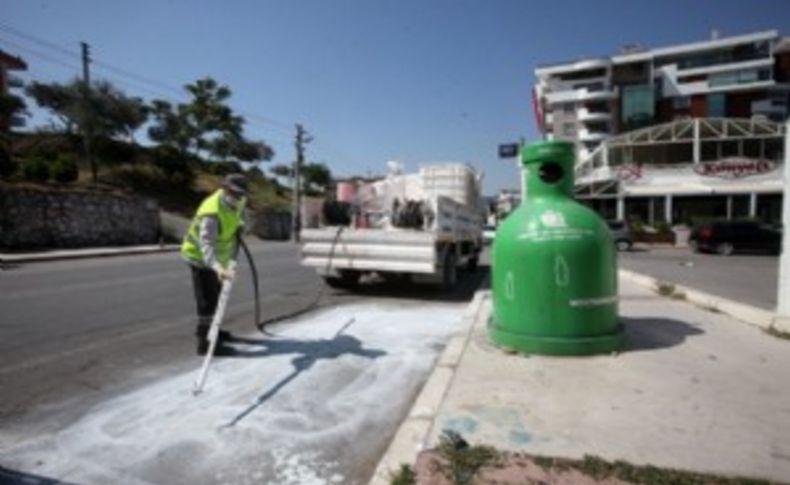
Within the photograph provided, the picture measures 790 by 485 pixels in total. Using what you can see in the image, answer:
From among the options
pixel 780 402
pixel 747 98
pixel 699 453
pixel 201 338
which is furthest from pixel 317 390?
pixel 747 98

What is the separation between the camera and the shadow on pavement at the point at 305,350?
5879 mm

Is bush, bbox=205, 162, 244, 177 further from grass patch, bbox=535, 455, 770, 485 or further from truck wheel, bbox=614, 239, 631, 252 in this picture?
grass patch, bbox=535, 455, 770, 485

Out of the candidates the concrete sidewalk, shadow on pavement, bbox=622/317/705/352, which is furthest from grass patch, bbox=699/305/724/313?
the concrete sidewalk

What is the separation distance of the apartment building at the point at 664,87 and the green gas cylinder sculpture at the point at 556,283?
6200 cm

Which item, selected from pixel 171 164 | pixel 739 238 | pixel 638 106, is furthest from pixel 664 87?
pixel 171 164

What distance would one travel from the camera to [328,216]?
11.6 metres

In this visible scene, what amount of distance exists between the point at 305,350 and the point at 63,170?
28.2 meters

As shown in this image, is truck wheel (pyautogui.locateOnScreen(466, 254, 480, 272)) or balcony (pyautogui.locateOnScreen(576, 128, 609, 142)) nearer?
truck wheel (pyautogui.locateOnScreen(466, 254, 480, 272))

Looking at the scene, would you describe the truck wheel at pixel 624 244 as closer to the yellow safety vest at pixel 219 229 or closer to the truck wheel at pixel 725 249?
the truck wheel at pixel 725 249

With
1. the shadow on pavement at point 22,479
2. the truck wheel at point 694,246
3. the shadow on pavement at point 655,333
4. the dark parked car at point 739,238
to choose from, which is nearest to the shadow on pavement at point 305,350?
the shadow on pavement at point 22,479

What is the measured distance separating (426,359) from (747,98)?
3007 inches

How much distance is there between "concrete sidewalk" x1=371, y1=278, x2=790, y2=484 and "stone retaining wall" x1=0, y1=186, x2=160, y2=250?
2378cm

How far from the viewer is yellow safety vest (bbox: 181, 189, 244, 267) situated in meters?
6.01

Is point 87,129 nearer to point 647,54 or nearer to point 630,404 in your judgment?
point 630,404
